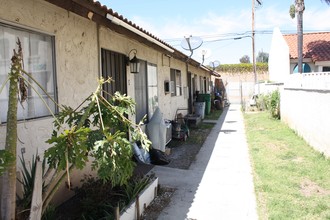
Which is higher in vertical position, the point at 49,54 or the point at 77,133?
the point at 49,54

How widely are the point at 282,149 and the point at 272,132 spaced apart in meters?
2.71

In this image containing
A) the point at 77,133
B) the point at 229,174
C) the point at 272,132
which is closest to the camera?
the point at 77,133

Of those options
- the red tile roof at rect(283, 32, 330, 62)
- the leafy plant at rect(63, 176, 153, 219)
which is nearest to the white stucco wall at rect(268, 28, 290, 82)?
the red tile roof at rect(283, 32, 330, 62)

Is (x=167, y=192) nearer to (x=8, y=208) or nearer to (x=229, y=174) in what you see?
(x=229, y=174)

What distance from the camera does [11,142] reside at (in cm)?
228

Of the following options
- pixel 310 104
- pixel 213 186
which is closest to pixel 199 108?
pixel 310 104

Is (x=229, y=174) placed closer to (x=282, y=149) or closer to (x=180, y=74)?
(x=282, y=149)

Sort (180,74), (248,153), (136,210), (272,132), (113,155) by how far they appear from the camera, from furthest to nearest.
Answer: (180,74) < (272,132) < (248,153) < (136,210) < (113,155)

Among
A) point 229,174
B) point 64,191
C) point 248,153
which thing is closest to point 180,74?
point 248,153

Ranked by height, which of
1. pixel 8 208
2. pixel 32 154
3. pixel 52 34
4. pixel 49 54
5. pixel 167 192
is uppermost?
pixel 52 34

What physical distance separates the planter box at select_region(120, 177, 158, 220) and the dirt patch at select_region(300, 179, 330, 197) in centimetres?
241

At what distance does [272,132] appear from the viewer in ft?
33.7

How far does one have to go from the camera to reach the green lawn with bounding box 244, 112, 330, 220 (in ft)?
13.2

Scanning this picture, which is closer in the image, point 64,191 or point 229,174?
point 64,191
